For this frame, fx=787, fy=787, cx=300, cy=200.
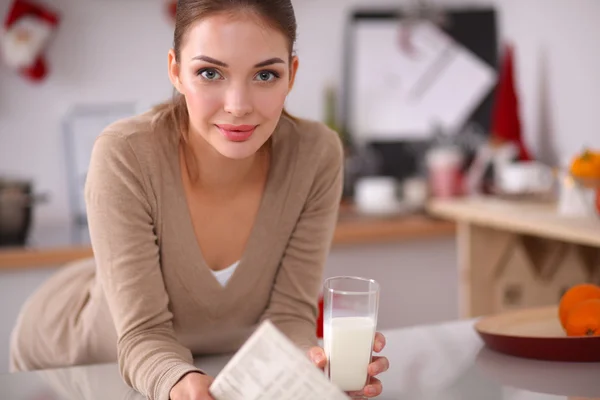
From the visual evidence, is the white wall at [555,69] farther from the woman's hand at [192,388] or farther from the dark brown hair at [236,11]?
the woman's hand at [192,388]

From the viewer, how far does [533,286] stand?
98.1 inches

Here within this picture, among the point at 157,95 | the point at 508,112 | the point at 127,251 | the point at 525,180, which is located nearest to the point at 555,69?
the point at 508,112

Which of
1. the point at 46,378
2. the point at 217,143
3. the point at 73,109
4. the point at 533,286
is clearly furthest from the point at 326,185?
the point at 73,109

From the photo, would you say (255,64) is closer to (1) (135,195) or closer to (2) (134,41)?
(1) (135,195)

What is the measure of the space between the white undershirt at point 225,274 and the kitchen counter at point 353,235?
1.21 meters

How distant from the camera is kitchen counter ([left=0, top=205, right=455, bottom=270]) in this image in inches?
91.2

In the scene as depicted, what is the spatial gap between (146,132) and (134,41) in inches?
69.4

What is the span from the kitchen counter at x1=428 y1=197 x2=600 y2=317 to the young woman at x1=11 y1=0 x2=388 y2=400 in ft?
3.97

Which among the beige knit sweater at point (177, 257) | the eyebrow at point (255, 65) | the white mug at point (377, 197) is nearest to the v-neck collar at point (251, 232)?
the beige knit sweater at point (177, 257)

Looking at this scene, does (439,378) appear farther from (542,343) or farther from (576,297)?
(576,297)

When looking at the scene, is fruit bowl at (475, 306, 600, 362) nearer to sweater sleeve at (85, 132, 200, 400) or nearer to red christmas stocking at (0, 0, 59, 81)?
sweater sleeve at (85, 132, 200, 400)

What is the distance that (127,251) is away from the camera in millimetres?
1123

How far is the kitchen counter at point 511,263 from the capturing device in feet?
7.96

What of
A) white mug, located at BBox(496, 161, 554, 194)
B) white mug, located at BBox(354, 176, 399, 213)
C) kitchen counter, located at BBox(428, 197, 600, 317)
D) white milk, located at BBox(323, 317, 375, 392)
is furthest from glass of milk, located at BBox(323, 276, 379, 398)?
white mug, located at BBox(354, 176, 399, 213)
